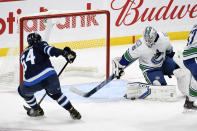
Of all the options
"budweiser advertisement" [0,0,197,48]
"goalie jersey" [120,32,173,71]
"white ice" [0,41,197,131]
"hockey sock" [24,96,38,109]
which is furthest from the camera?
"budweiser advertisement" [0,0,197,48]

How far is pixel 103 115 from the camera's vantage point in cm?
547

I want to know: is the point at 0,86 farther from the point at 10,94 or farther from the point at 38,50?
the point at 38,50

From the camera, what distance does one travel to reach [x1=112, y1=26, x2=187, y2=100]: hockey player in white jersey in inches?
231

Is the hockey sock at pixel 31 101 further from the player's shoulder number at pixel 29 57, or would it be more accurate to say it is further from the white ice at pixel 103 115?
the player's shoulder number at pixel 29 57

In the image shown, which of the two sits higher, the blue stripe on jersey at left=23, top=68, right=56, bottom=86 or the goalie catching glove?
the blue stripe on jersey at left=23, top=68, right=56, bottom=86

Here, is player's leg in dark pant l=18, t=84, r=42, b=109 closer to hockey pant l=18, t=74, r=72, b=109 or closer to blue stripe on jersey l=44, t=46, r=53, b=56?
hockey pant l=18, t=74, r=72, b=109

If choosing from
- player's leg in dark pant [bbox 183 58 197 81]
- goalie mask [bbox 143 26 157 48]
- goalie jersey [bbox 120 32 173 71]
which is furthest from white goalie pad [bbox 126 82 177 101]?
player's leg in dark pant [bbox 183 58 197 81]

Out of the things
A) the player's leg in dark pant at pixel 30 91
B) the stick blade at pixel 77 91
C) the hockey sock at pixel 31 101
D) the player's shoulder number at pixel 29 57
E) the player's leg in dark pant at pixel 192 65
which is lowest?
the stick blade at pixel 77 91

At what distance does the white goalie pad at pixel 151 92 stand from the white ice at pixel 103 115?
0.07 meters

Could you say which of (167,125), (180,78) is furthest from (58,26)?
(167,125)

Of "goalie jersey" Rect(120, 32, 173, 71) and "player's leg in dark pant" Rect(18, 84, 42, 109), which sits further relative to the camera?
"goalie jersey" Rect(120, 32, 173, 71)

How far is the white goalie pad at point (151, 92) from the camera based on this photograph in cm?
591

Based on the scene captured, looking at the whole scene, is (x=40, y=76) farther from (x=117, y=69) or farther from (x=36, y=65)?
(x=117, y=69)

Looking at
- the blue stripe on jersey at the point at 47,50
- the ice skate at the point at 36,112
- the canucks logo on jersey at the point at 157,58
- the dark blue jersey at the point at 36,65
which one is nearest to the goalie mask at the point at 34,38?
the dark blue jersey at the point at 36,65
